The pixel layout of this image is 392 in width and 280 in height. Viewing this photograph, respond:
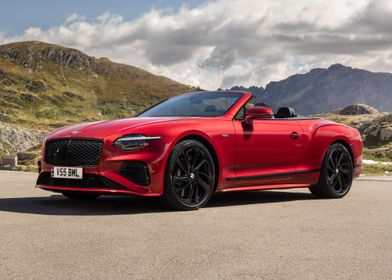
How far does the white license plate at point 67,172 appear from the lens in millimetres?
6934

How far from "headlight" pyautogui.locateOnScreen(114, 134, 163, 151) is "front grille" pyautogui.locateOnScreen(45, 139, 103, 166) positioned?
21 cm

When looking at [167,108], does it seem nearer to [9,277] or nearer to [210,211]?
[210,211]

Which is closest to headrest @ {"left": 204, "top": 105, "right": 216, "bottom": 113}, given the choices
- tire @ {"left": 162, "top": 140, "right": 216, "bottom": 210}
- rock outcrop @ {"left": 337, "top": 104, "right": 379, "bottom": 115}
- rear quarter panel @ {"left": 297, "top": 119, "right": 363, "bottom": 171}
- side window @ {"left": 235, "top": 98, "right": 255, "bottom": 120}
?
side window @ {"left": 235, "top": 98, "right": 255, "bottom": 120}

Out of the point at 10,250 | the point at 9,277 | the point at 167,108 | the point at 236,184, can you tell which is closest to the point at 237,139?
the point at 236,184

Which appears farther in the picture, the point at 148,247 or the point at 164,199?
the point at 164,199

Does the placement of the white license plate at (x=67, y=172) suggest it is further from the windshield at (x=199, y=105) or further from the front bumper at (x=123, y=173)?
the windshield at (x=199, y=105)

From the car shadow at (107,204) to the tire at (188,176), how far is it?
25 cm

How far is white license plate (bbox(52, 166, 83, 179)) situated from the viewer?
693cm

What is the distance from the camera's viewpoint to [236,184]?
7.86 m

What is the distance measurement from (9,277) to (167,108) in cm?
475

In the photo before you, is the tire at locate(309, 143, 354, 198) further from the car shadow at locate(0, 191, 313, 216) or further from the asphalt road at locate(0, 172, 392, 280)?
the asphalt road at locate(0, 172, 392, 280)

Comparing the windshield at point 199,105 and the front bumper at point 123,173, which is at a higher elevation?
the windshield at point 199,105

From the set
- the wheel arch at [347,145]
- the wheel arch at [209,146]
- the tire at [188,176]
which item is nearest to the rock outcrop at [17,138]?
the wheel arch at [347,145]

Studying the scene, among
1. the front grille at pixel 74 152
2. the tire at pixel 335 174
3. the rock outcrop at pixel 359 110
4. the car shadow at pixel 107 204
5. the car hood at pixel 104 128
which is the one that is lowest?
the car shadow at pixel 107 204
